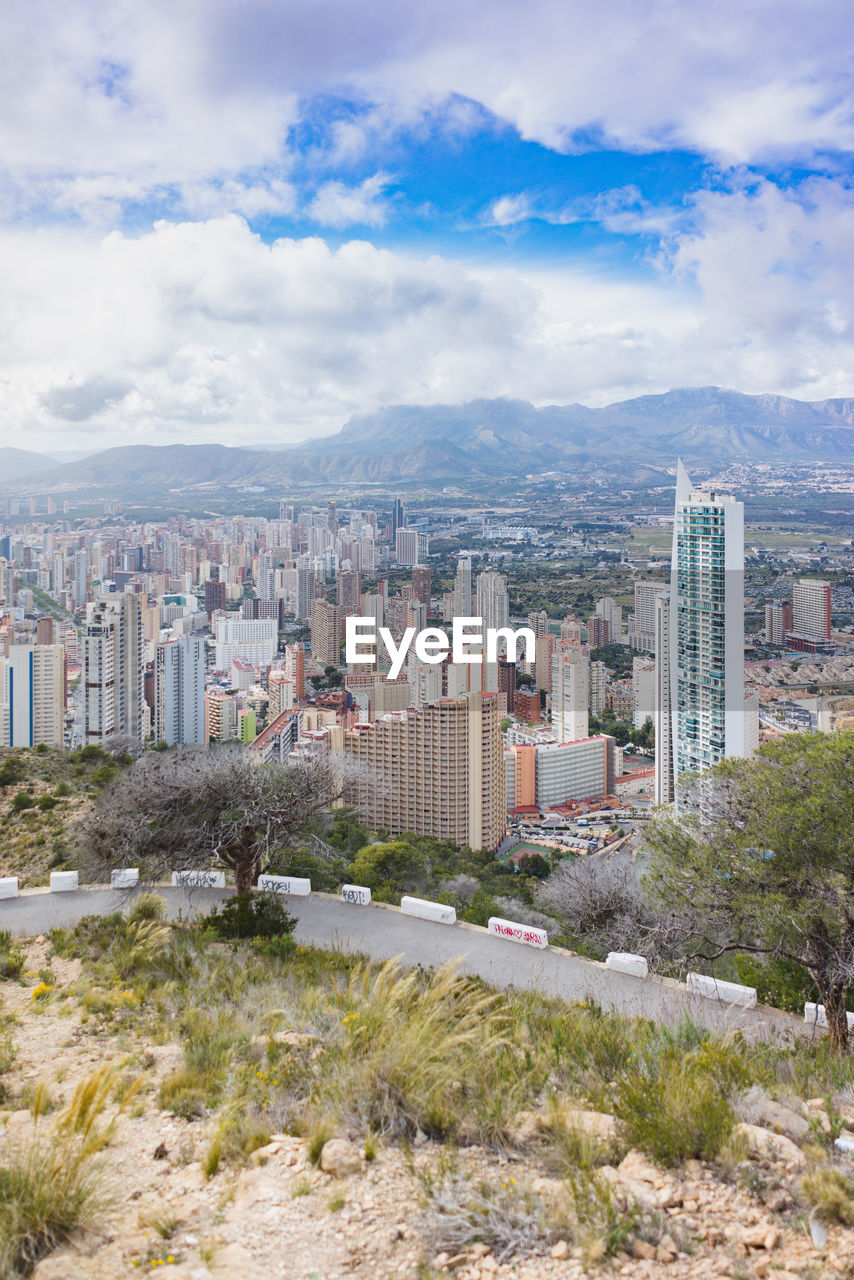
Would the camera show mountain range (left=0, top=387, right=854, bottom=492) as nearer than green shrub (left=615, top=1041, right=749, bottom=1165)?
No

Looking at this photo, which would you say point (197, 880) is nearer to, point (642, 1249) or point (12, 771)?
point (642, 1249)

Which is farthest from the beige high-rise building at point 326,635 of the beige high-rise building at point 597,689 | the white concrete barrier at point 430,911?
the white concrete barrier at point 430,911

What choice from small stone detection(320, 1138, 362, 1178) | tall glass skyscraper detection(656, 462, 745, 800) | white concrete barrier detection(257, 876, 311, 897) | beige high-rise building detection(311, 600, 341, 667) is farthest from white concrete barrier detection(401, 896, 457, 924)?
beige high-rise building detection(311, 600, 341, 667)

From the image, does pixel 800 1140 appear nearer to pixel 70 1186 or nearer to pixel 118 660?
pixel 70 1186

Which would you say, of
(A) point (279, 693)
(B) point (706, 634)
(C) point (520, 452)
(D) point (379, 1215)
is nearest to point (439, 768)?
(B) point (706, 634)

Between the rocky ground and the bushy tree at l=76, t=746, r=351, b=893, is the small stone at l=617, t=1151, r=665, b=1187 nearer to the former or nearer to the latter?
the rocky ground

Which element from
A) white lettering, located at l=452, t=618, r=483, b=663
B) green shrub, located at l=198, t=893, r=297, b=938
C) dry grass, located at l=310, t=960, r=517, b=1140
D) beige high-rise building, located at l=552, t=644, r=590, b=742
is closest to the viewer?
dry grass, located at l=310, t=960, r=517, b=1140

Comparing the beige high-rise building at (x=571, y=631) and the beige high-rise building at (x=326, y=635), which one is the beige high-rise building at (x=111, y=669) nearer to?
the beige high-rise building at (x=326, y=635)
